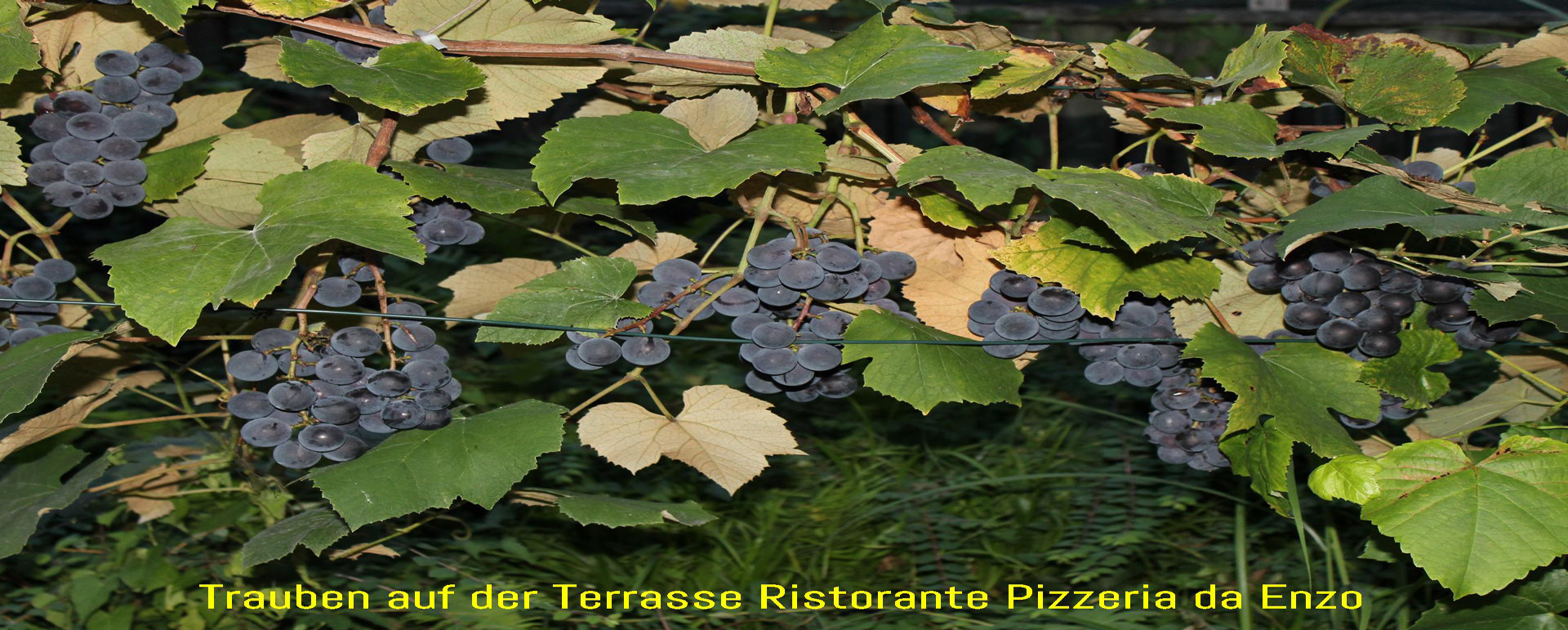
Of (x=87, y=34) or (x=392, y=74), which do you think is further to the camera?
(x=87, y=34)

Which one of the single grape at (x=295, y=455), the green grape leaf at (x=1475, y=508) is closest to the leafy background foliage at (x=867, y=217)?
the green grape leaf at (x=1475, y=508)

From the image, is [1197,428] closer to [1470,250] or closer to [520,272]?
[1470,250]

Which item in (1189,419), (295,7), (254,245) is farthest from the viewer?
(1189,419)

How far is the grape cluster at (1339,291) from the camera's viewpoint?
52.6 inches

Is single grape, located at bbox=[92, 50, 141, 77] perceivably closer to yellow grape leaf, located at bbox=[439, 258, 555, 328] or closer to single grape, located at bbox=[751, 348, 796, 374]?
yellow grape leaf, located at bbox=[439, 258, 555, 328]

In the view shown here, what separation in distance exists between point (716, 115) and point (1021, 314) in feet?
1.40

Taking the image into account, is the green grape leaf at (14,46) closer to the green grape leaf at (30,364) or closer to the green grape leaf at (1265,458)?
the green grape leaf at (30,364)

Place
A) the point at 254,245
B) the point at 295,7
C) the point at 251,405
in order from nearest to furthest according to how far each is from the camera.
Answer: the point at 254,245 → the point at 295,7 → the point at 251,405

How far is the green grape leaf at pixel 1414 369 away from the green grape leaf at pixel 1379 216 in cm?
27

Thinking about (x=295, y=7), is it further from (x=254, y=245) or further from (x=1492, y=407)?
(x=1492, y=407)

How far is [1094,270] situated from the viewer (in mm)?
1260

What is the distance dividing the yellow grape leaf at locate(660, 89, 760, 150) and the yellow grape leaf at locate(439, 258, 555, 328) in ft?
0.98

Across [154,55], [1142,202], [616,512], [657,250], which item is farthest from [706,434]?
[154,55]

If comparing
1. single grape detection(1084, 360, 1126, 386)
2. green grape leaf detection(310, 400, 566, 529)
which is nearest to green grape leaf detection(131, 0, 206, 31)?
green grape leaf detection(310, 400, 566, 529)
